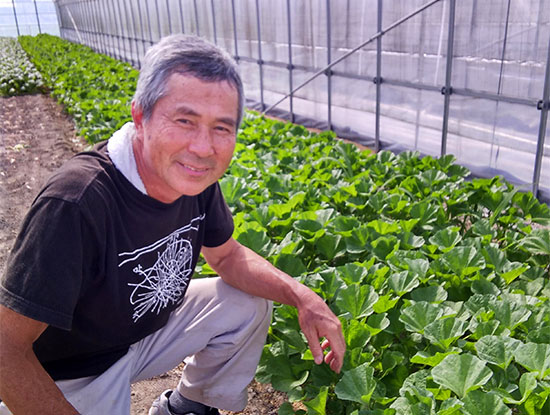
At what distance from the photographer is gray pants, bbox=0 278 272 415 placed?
2172mm

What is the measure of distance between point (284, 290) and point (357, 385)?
440 mm

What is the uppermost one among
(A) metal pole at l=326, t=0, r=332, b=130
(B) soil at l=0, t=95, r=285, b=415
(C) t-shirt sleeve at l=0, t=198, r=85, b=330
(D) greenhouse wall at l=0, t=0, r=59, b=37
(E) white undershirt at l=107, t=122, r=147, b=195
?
(E) white undershirt at l=107, t=122, r=147, b=195

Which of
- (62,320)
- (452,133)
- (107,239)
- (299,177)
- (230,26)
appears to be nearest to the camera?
(62,320)

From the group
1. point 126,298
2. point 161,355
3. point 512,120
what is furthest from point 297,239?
point 512,120

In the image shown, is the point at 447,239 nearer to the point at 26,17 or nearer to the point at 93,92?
the point at 93,92

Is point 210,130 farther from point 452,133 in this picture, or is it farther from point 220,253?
point 452,133

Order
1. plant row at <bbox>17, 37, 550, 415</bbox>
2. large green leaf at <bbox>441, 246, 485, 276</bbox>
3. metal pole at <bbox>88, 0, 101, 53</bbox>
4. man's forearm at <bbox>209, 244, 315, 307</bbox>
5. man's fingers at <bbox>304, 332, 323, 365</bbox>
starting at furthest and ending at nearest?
metal pole at <bbox>88, 0, 101, 53</bbox> < large green leaf at <bbox>441, 246, 485, 276</bbox> < man's forearm at <bbox>209, 244, 315, 307</bbox> < man's fingers at <bbox>304, 332, 323, 365</bbox> < plant row at <bbox>17, 37, 550, 415</bbox>

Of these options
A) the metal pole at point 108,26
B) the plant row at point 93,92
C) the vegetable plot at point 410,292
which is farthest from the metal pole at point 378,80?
the metal pole at point 108,26

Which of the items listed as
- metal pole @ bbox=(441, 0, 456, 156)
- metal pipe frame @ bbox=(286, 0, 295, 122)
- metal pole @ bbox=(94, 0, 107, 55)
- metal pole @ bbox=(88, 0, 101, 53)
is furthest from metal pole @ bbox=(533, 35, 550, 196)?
metal pole @ bbox=(88, 0, 101, 53)

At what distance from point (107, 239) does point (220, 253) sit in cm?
65

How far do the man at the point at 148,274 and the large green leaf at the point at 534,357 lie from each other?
0.57 meters

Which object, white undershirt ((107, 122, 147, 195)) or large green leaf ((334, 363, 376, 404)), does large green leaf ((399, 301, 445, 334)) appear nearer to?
large green leaf ((334, 363, 376, 404))

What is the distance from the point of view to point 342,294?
2.28 metres

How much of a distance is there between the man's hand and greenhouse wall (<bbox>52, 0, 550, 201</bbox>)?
1.76 m
